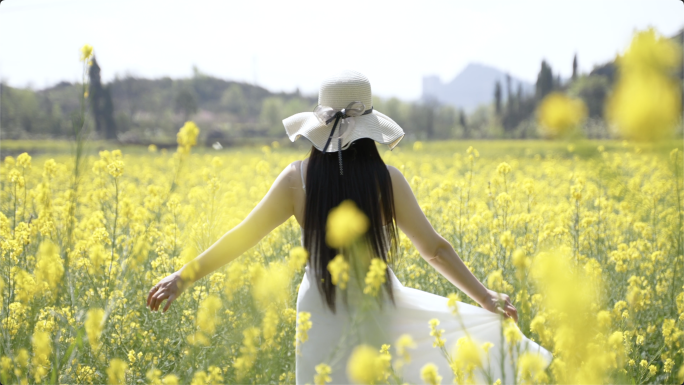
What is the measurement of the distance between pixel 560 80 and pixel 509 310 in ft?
4.74

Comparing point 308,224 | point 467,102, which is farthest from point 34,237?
point 467,102

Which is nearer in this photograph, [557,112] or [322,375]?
[557,112]

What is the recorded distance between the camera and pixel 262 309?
1.46 metres

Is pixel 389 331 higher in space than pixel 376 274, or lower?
lower

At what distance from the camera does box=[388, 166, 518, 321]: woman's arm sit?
152 centimetres

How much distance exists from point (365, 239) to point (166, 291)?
0.66 metres

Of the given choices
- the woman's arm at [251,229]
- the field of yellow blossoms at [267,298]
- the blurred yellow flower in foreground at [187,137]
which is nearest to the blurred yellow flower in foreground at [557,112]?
the field of yellow blossoms at [267,298]

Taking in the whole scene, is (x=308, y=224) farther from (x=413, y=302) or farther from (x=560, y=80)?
(x=560, y=80)

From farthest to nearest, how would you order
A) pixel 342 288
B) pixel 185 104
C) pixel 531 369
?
pixel 185 104
pixel 342 288
pixel 531 369

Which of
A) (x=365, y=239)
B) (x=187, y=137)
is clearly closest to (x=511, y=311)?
(x=365, y=239)

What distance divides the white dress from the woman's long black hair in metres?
0.05

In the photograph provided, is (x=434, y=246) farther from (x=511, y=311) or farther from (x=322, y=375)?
(x=322, y=375)

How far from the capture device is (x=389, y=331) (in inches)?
61.2

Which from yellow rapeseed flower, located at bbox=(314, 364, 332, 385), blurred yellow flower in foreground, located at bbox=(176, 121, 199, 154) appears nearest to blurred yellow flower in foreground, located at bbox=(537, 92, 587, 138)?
yellow rapeseed flower, located at bbox=(314, 364, 332, 385)
